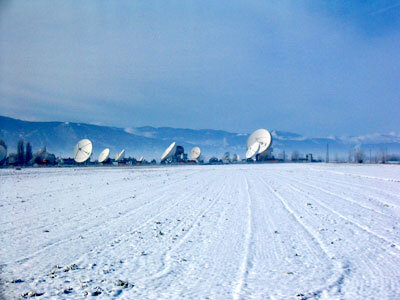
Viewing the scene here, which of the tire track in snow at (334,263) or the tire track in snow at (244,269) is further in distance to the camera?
the tire track in snow at (334,263)

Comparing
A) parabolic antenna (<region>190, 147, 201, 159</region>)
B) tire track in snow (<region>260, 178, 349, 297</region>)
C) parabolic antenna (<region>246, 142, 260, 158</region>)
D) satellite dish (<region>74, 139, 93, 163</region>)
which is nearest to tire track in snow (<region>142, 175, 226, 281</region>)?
tire track in snow (<region>260, 178, 349, 297</region>)

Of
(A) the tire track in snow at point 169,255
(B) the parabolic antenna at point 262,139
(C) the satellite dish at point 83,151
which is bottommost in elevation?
(A) the tire track in snow at point 169,255

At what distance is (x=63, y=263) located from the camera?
788 cm

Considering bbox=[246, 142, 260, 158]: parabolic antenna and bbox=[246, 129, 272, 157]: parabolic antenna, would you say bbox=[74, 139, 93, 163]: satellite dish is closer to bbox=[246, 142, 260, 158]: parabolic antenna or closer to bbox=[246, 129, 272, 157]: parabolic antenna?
bbox=[246, 142, 260, 158]: parabolic antenna

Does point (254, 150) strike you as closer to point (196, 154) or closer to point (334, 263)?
point (196, 154)

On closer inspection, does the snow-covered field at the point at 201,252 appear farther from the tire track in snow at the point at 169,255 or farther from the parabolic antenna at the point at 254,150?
the parabolic antenna at the point at 254,150

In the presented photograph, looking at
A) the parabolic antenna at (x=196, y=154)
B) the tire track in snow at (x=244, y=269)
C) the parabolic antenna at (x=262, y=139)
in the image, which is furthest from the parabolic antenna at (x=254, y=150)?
the tire track in snow at (x=244, y=269)

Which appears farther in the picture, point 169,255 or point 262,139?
point 262,139

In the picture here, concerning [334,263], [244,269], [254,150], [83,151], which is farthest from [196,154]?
[244,269]

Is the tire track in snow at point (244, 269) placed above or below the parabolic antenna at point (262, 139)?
below

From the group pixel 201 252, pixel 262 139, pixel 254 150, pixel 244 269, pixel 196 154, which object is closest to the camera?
pixel 244 269

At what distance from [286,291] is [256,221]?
20.7 feet

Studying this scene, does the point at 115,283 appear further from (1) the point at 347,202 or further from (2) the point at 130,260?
(1) the point at 347,202

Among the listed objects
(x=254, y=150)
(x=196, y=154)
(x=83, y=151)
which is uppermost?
(x=254, y=150)
